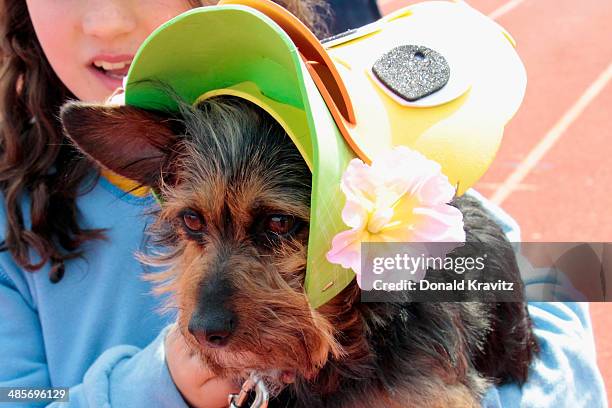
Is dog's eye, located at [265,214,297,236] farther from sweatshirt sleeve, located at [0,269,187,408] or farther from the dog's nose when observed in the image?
sweatshirt sleeve, located at [0,269,187,408]

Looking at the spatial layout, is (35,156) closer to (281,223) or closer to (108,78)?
(108,78)

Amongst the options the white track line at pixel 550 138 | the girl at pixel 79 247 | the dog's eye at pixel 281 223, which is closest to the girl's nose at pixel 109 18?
the girl at pixel 79 247

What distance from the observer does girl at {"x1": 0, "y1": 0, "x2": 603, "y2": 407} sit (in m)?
2.23

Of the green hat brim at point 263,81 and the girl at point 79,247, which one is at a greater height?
the green hat brim at point 263,81

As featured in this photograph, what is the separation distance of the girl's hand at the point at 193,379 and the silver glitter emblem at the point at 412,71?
803mm

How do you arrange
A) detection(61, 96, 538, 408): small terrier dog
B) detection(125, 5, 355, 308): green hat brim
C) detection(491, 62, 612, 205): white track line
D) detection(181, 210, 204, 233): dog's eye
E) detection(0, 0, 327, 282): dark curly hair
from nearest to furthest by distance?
detection(125, 5, 355, 308): green hat brim, detection(61, 96, 538, 408): small terrier dog, detection(181, 210, 204, 233): dog's eye, detection(0, 0, 327, 282): dark curly hair, detection(491, 62, 612, 205): white track line

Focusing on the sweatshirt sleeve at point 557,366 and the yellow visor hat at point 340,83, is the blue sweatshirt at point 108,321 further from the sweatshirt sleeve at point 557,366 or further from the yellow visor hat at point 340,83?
the yellow visor hat at point 340,83

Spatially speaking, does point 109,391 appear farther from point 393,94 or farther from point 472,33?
point 472,33

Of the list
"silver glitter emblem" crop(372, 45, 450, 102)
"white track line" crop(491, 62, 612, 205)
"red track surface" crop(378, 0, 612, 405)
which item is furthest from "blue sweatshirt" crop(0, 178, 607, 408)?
"white track line" crop(491, 62, 612, 205)

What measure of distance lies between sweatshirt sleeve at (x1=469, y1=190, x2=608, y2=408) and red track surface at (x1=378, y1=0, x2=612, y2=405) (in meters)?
2.15

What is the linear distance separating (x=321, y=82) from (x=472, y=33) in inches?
24.7

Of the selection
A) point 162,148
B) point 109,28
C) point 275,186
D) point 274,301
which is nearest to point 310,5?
point 109,28

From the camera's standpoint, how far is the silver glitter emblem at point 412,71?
5.55 ft

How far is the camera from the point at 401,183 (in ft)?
4.70
